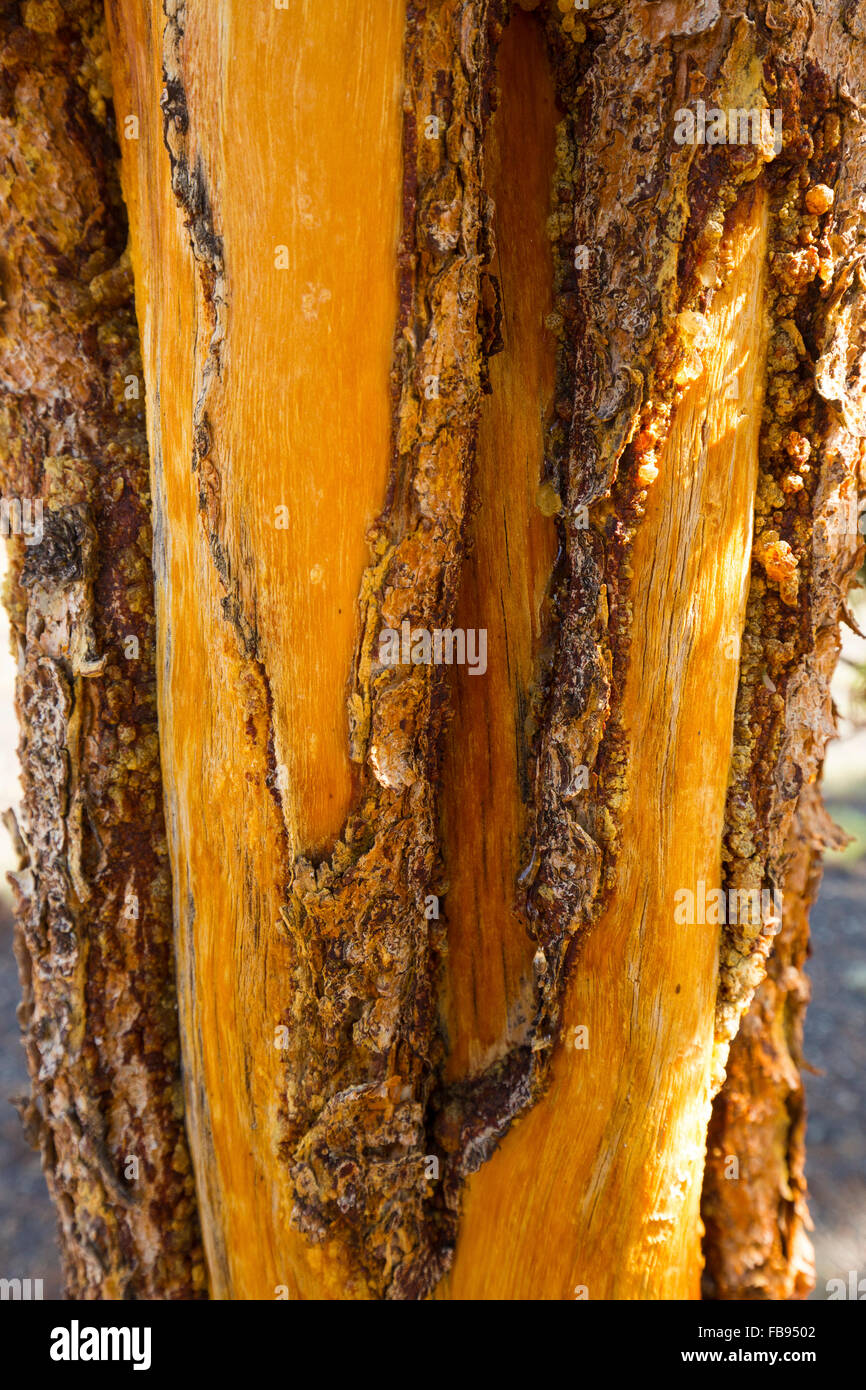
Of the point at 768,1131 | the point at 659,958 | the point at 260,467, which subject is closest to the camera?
the point at 260,467

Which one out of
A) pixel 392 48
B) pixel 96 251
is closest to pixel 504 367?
pixel 392 48

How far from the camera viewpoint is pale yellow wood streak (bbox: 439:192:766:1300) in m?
1.29

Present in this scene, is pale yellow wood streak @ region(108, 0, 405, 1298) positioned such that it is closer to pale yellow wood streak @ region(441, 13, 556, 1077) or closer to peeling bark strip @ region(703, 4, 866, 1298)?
pale yellow wood streak @ region(441, 13, 556, 1077)

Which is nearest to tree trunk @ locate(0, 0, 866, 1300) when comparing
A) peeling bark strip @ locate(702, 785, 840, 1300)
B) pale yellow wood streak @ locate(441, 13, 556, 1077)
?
pale yellow wood streak @ locate(441, 13, 556, 1077)

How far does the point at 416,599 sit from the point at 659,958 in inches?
25.4

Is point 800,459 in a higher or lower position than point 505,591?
higher

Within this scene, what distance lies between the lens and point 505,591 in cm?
142

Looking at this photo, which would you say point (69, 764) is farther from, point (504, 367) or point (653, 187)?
point (653, 187)

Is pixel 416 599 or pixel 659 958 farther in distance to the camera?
pixel 659 958

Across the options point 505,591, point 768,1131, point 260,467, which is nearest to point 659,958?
point 505,591

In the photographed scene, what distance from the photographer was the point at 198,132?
47.2 inches

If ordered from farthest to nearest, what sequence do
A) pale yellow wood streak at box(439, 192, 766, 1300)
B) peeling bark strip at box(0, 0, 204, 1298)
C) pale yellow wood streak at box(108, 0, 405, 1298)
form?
peeling bark strip at box(0, 0, 204, 1298) → pale yellow wood streak at box(439, 192, 766, 1300) → pale yellow wood streak at box(108, 0, 405, 1298)

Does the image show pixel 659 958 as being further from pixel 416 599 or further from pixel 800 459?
pixel 800 459

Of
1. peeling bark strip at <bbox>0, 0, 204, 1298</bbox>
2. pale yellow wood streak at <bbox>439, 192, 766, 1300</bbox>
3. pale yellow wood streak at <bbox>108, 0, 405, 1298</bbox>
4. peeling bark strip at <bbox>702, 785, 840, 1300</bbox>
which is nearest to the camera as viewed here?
pale yellow wood streak at <bbox>108, 0, 405, 1298</bbox>
